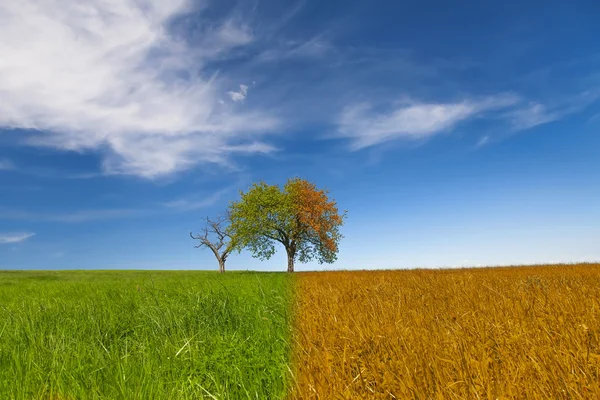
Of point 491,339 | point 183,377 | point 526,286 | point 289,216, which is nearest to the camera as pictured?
point 183,377

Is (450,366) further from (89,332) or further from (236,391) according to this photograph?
(89,332)

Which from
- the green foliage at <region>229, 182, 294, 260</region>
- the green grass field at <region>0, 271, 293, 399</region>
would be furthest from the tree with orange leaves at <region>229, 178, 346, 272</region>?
the green grass field at <region>0, 271, 293, 399</region>

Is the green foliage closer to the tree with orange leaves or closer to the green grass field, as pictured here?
the tree with orange leaves

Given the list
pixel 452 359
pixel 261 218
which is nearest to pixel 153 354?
pixel 452 359

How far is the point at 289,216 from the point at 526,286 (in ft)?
102

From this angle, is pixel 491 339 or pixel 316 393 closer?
pixel 316 393

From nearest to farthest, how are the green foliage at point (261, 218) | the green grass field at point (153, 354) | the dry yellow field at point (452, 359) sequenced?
the dry yellow field at point (452, 359)
the green grass field at point (153, 354)
the green foliage at point (261, 218)

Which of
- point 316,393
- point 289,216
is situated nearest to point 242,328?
point 316,393

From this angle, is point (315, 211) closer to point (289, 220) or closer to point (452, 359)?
point (289, 220)

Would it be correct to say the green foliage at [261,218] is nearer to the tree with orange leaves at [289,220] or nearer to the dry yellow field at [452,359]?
the tree with orange leaves at [289,220]

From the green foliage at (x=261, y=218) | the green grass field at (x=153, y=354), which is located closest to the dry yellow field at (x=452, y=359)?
the green grass field at (x=153, y=354)

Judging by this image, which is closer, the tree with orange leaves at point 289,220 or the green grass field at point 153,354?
the green grass field at point 153,354

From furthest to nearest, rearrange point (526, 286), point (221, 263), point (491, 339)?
point (221, 263) < point (526, 286) < point (491, 339)

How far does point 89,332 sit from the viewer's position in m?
6.78
